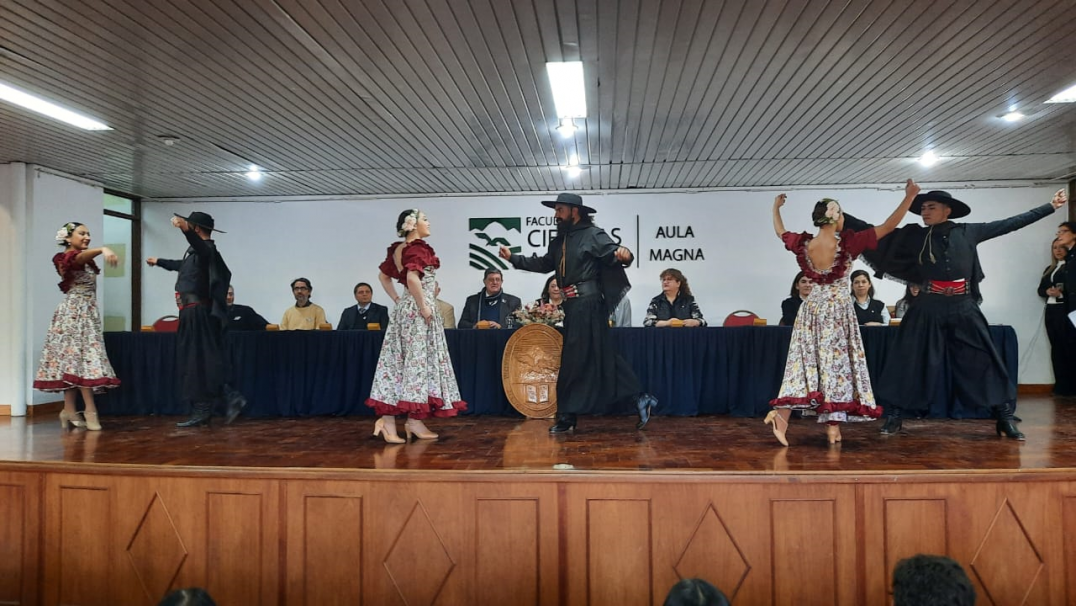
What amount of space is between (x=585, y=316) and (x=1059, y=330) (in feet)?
22.6

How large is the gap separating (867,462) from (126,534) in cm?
388

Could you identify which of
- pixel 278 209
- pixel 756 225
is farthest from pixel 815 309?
pixel 278 209

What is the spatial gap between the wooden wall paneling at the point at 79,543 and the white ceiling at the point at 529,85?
2693 millimetres

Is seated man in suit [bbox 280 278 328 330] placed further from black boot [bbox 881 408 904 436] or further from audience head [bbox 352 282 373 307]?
black boot [bbox 881 408 904 436]


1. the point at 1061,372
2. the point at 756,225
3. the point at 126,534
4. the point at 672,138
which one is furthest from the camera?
the point at 756,225

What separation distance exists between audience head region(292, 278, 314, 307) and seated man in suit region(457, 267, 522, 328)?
7.31 feet

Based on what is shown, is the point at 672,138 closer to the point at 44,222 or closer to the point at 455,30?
the point at 455,30

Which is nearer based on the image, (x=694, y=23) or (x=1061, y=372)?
(x=694, y=23)

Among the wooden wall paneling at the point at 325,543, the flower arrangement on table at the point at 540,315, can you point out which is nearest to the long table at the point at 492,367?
the flower arrangement on table at the point at 540,315

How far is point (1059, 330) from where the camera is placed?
26.7 feet

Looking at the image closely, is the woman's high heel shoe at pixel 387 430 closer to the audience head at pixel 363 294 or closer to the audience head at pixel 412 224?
the audience head at pixel 412 224

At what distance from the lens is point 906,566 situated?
5.79 ft

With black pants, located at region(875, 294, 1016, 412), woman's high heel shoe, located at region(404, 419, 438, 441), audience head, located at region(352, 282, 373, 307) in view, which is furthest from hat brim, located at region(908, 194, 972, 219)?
audience head, located at region(352, 282, 373, 307)

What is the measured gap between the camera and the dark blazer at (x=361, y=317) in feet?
26.6
